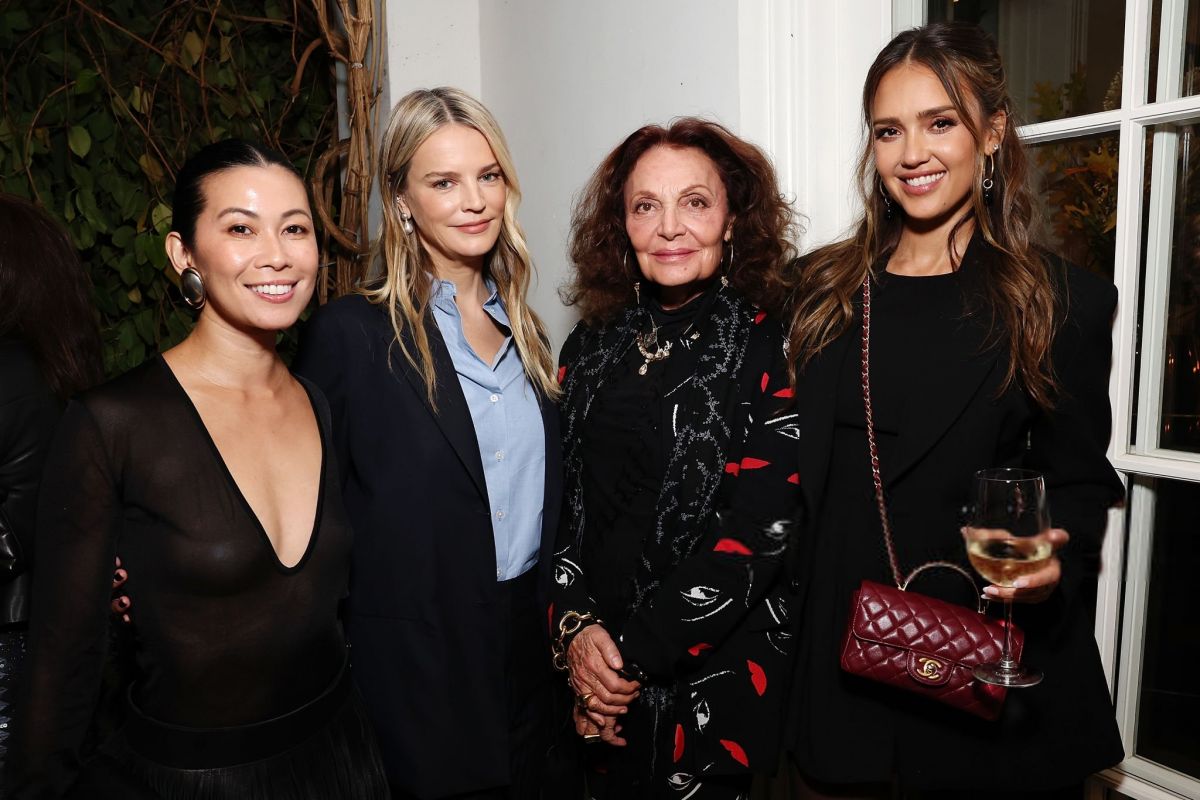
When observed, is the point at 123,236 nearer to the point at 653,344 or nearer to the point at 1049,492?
the point at 653,344

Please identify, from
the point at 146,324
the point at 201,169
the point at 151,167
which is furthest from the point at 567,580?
the point at 151,167

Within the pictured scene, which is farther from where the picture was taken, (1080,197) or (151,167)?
(151,167)

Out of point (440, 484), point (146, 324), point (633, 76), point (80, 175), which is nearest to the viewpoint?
point (440, 484)

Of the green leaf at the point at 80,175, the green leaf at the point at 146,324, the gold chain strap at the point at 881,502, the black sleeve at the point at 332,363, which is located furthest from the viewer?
the green leaf at the point at 146,324

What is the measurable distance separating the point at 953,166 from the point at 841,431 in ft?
1.48

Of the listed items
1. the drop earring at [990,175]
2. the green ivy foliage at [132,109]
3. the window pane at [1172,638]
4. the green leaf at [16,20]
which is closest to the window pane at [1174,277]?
the window pane at [1172,638]

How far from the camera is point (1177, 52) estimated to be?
144 cm

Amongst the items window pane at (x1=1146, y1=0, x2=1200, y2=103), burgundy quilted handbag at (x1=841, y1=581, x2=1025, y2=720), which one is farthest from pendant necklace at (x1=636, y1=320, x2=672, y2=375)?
window pane at (x1=1146, y1=0, x2=1200, y2=103)

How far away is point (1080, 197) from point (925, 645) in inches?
32.0

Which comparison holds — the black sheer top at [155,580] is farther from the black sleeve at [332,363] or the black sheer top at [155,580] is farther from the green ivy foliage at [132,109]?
the green ivy foliage at [132,109]

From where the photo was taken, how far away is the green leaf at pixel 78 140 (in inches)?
106

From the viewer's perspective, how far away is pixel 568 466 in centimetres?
184

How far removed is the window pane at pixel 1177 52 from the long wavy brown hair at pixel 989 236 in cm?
23

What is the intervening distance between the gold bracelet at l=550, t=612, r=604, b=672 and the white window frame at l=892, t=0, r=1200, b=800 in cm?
89
